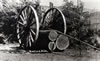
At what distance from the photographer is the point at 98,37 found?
7.61 feet

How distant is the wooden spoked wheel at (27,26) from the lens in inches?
80.7

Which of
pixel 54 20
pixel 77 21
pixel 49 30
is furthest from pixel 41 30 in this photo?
pixel 77 21

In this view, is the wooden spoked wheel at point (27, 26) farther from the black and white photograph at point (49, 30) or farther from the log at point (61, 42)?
the log at point (61, 42)

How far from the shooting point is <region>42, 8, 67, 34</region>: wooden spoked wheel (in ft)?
7.08

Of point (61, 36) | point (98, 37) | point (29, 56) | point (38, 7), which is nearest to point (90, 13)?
point (98, 37)

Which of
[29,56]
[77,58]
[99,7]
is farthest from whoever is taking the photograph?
[99,7]

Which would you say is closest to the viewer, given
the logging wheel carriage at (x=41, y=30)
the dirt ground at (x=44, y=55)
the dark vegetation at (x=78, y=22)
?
the dirt ground at (x=44, y=55)

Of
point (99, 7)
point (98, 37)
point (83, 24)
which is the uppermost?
point (99, 7)

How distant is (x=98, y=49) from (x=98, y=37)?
127 millimetres

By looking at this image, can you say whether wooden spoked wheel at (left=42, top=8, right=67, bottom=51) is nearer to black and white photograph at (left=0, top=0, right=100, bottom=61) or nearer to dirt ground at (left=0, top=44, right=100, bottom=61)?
black and white photograph at (left=0, top=0, right=100, bottom=61)

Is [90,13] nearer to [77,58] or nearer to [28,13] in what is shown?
[77,58]

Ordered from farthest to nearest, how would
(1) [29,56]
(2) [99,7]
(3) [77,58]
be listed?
(2) [99,7] → (3) [77,58] → (1) [29,56]

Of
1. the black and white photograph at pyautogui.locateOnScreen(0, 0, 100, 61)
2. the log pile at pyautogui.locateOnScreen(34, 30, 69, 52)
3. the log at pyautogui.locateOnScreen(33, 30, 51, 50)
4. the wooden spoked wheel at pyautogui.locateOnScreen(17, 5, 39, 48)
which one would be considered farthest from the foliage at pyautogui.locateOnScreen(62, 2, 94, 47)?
the wooden spoked wheel at pyautogui.locateOnScreen(17, 5, 39, 48)

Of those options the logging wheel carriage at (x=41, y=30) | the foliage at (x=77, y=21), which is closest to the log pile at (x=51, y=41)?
the logging wheel carriage at (x=41, y=30)
